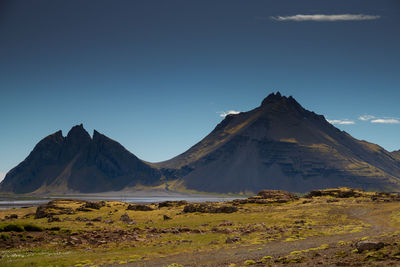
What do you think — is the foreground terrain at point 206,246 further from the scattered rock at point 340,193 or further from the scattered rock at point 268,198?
the scattered rock at point 340,193

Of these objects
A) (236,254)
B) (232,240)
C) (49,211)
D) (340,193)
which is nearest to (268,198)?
(340,193)

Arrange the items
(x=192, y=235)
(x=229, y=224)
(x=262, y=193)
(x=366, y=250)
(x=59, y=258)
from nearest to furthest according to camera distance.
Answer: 1. (x=366, y=250)
2. (x=59, y=258)
3. (x=192, y=235)
4. (x=229, y=224)
5. (x=262, y=193)

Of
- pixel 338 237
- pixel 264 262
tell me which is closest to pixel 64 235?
pixel 264 262

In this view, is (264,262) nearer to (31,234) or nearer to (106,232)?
(106,232)

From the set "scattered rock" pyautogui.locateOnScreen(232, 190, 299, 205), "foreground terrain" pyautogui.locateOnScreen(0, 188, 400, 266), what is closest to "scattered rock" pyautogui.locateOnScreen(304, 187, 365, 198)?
"scattered rock" pyautogui.locateOnScreen(232, 190, 299, 205)

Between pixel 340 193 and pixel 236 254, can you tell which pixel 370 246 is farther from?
pixel 340 193

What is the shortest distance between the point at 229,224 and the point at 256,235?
53.8 ft

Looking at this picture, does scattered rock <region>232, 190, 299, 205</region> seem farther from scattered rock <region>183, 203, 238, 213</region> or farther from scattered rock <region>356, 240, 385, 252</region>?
scattered rock <region>356, 240, 385, 252</region>

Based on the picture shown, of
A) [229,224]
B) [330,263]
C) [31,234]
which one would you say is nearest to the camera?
[330,263]

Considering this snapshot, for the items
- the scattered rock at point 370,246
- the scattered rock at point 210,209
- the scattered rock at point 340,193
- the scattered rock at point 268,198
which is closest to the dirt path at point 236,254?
the scattered rock at point 370,246

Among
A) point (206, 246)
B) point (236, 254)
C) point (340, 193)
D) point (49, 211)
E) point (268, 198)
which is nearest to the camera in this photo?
point (236, 254)

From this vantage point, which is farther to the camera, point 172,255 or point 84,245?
point 84,245

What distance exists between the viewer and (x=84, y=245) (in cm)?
4744

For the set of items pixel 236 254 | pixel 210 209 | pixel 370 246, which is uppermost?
pixel 370 246
